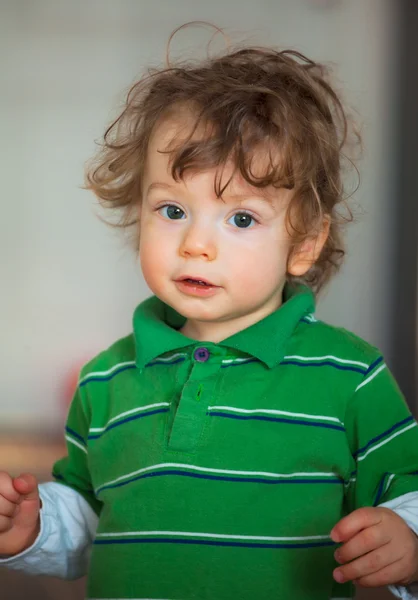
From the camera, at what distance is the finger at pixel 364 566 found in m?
0.74

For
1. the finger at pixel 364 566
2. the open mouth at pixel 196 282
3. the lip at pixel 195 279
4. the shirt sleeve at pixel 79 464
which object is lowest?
the shirt sleeve at pixel 79 464

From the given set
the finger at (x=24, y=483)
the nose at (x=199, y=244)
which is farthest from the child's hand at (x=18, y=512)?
the nose at (x=199, y=244)

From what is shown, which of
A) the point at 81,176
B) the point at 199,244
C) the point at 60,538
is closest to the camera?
the point at 199,244

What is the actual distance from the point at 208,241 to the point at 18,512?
0.32 m

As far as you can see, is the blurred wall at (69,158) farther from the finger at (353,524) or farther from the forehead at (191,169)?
the finger at (353,524)

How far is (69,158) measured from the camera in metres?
1.43

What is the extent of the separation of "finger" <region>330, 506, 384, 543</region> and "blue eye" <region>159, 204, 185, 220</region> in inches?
12.3

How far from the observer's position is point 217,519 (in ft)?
2.81

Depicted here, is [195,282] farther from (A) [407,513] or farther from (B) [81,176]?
(B) [81,176]

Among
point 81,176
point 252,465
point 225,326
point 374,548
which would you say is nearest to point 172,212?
point 225,326

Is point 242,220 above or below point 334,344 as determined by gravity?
above

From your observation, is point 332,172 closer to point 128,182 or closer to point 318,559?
point 128,182

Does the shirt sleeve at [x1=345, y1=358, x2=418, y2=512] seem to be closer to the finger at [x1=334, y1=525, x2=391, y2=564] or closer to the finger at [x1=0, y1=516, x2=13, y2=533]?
the finger at [x1=334, y1=525, x2=391, y2=564]

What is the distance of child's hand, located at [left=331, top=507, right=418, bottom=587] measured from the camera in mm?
739
